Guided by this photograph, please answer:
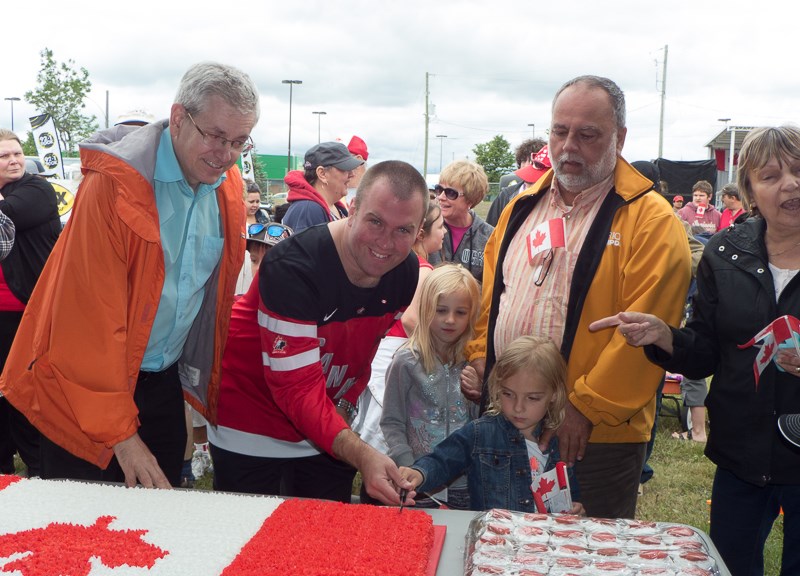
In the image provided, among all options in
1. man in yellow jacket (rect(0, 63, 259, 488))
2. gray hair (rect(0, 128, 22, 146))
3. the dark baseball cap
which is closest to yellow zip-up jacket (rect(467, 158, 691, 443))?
man in yellow jacket (rect(0, 63, 259, 488))

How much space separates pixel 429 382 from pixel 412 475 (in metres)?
0.68

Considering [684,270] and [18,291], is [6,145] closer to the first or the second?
[18,291]

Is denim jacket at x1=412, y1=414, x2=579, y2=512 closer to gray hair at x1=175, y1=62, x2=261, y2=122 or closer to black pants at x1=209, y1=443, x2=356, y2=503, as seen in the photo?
black pants at x1=209, y1=443, x2=356, y2=503

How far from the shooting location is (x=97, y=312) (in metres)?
1.65

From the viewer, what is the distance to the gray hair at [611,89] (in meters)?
2.13

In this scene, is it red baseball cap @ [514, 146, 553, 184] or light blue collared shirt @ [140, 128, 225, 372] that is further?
red baseball cap @ [514, 146, 553, 184]

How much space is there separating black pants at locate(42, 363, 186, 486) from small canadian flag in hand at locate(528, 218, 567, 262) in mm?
1132

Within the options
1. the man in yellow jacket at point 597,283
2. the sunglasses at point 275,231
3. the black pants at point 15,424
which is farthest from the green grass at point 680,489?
the man in yellow jacket at point 597,283

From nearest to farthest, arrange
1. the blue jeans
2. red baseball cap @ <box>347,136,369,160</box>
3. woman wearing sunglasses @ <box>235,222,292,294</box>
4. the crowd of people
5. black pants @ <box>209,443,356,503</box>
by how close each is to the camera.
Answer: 1. the crowd of people
2. the blue jeans
3. black pants @ <box>209,443,356,503</box>
4. woman wearing sunglasses @ <box>235,222,292,294</box>
5. red baseball cap @ <box>347,136,369,160</box>

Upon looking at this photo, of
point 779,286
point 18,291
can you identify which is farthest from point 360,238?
point 18,291

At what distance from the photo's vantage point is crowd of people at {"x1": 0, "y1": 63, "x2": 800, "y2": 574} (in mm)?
1702

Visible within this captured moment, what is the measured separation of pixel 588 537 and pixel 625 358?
746 millimetres

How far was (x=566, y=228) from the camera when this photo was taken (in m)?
2.21

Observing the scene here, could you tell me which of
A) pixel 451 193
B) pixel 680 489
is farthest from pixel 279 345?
pixel 680 489
